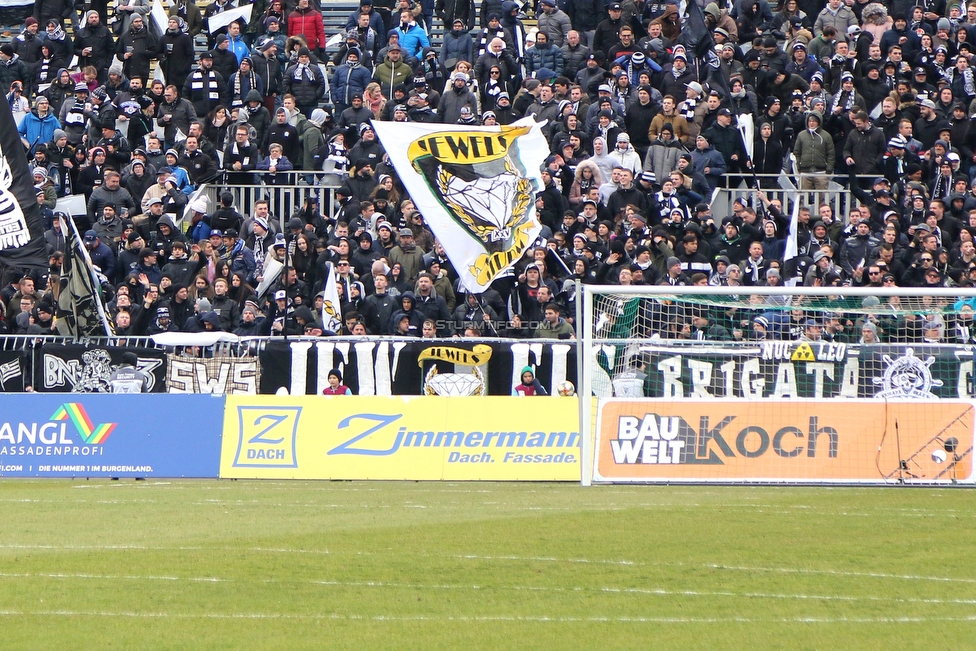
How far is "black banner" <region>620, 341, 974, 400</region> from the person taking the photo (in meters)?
18.1

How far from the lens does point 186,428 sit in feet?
61.1

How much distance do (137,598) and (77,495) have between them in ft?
22.8

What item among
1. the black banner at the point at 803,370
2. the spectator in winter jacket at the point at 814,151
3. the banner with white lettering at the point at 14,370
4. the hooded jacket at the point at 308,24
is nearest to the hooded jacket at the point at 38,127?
the hooded jacket at the point at 308,24

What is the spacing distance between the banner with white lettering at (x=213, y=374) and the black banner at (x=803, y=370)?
6.44 metres

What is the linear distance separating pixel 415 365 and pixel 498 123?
566 centimetres

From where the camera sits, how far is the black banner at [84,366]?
73.9ft

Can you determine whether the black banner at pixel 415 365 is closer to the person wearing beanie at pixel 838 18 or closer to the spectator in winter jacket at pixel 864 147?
the spectator in winter jacket at pixel 864 147

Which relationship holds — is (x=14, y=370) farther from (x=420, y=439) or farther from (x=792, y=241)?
(x=792, y=241)

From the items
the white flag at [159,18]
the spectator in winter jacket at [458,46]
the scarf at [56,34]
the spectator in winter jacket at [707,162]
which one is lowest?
the spectator in winter jacket at [707,162]

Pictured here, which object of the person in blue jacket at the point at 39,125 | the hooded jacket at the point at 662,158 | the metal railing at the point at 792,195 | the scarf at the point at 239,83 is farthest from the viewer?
the scarf at the point at 239,83

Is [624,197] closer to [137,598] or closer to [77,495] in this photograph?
[77,495]

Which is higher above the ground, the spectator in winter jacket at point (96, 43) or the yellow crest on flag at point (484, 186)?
the spectator in winter jacket at point (96, 43)

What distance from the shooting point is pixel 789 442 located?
666 inches

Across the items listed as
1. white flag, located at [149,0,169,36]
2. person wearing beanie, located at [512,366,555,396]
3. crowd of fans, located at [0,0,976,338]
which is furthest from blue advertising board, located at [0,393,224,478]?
white flag, located at [149,0,169,36]
